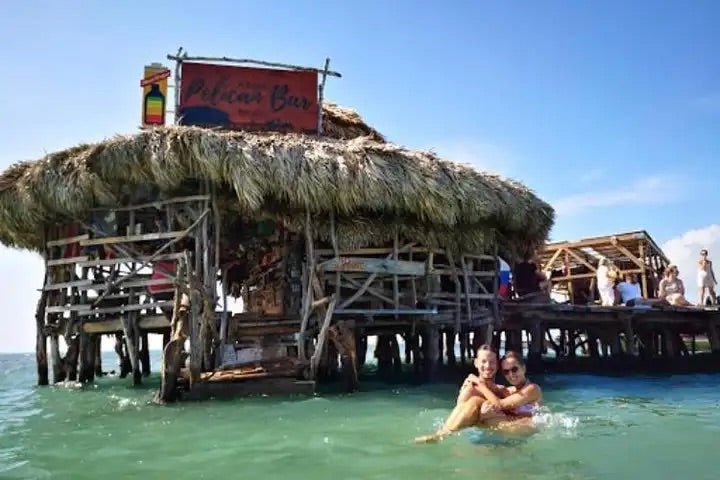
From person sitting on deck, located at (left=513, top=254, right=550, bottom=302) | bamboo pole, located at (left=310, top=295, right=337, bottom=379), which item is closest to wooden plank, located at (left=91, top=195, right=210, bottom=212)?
bamboo pole, located at (left=310, top=295, right=337, bottom=379)

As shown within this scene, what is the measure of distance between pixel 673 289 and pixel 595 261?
488cm

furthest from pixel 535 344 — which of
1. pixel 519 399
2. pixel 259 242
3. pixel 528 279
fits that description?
pixel 519 399

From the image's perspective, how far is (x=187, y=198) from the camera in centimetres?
1181

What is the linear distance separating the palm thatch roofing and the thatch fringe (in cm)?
2

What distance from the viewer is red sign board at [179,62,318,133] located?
14359mm

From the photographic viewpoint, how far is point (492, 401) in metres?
6.89

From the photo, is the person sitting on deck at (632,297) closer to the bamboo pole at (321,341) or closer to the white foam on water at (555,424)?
the bamboo pole at (321,341)

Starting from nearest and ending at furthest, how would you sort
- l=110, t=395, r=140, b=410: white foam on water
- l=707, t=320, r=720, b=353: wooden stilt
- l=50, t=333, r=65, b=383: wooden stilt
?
l=110, t=395, r=140, b=410: white foam on water
l=50, t=333, r=65, b=383: wooden stilt
l=707, t=320, r=720, b=353: wooden stilt

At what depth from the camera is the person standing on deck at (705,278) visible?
17.5 meters

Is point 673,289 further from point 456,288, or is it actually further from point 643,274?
point 456,288

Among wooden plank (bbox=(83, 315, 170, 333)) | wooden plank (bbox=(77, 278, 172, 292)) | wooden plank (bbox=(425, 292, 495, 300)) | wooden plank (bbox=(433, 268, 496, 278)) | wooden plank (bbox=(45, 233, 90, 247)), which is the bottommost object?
wooden plank (bbox=(83, 315, 170, 333))

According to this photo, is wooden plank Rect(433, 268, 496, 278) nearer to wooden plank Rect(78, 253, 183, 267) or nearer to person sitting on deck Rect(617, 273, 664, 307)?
person sitting on deck Rect(617, 273, 664, 307)

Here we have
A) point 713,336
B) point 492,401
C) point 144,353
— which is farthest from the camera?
point 713,336

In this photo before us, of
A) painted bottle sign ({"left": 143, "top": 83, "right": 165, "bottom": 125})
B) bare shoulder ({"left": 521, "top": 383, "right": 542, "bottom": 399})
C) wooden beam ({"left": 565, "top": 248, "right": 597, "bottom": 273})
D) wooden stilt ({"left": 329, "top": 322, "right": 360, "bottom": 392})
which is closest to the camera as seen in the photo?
bare shoulder ({"left": 521, "top": 383, "right": 542, "bottom": 399})
